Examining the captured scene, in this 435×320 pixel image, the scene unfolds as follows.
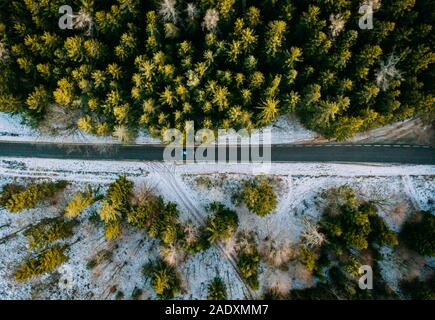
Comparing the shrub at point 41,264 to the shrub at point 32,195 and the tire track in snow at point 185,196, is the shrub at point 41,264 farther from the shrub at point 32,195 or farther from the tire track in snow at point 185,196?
the tire track in snow at point 185,196

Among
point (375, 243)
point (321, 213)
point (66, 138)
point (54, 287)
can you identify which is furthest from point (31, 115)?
point (375, 243)

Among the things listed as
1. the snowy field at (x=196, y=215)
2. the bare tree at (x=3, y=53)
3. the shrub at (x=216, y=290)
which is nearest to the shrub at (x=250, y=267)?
the shrub at (x=216, y=290)

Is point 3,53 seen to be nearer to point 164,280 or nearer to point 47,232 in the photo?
point 47,232

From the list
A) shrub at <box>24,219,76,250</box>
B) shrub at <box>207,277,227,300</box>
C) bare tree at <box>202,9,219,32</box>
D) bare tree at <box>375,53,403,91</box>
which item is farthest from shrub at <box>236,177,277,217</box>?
shrub at <box>24,219,76,250</box>

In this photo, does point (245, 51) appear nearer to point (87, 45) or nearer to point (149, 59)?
point (149, 59)

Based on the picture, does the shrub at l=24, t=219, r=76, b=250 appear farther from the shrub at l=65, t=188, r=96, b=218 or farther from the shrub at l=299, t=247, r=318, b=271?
the shrub at l=299, t=247, r=318, b=271

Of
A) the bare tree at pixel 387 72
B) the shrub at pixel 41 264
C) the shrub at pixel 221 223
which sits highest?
the bare tree at pixel 387 72
